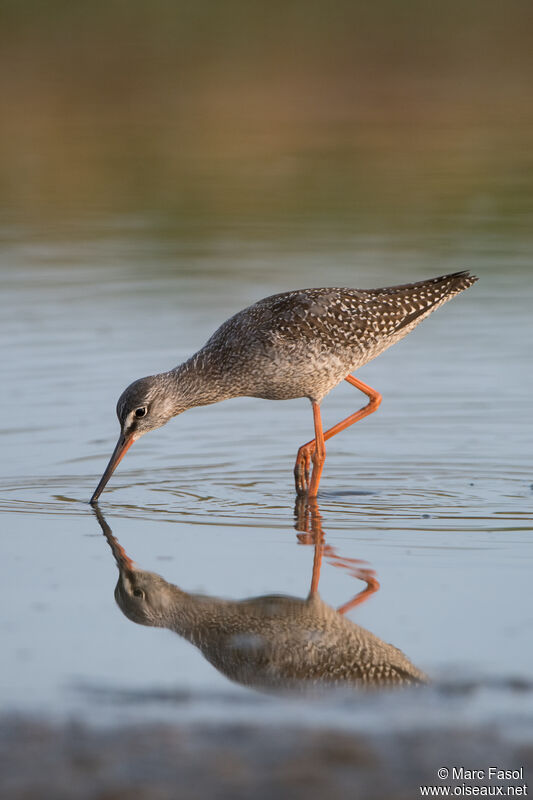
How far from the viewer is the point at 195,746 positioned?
17.6ft

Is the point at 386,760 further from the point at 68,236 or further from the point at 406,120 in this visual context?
the point at 406,120

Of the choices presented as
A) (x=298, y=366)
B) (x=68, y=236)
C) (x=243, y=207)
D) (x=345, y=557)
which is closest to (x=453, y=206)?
(x=243, y=207)

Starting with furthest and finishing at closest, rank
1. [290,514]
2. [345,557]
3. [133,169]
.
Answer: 1. [133,169]
2. [290,514]
3. [345,557]

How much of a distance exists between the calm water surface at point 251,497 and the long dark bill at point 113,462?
0.43ft

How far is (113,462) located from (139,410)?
52cm

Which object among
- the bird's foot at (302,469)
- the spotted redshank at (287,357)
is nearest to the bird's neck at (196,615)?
the bird's foot at (302,469)

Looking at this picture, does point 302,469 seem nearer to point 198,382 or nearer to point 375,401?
point 198,382

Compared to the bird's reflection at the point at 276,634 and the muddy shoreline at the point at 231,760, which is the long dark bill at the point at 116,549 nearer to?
the bird's reflection at the point at 276,634

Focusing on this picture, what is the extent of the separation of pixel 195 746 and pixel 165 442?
642cm

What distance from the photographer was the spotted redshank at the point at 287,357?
10523 mm

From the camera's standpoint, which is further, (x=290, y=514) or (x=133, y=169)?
Result: (x=133, y=169)

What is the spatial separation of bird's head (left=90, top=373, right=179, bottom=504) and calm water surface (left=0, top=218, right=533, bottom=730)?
0.30 metres

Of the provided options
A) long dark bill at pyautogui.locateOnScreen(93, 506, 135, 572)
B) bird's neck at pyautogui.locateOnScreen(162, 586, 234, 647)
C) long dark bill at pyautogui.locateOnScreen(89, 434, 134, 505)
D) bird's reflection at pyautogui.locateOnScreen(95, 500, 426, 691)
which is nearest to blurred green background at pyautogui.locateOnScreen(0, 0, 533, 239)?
long dark bill at pyautogui.locateOnScreen(89, 434, 134, 505)

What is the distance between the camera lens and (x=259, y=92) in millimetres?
35562
